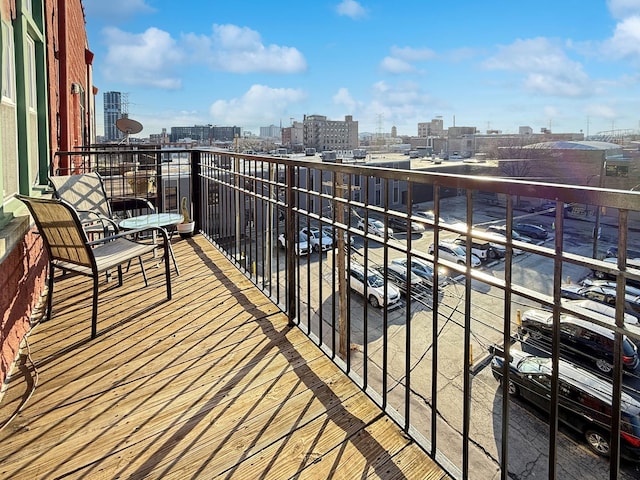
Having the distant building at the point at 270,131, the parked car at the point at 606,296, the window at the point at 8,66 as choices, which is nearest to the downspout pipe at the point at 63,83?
the window at the point at 8,66

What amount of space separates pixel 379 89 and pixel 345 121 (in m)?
26.7

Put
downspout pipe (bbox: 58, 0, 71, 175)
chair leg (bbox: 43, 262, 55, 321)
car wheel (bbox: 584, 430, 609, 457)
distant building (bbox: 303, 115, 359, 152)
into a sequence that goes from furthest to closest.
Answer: distant building (bbox: 303, 115, 359, 152) → downspout pipe (bbox: 58, 0, 71, 175) → car wheel (bbox: 584, 430, 609, 457) → chair leg (bbox: 43, 262, 55, 321)

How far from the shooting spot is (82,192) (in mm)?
3732

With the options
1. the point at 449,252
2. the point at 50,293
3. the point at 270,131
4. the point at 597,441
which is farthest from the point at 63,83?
the point at 270,131

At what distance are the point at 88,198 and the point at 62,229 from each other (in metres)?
1.63

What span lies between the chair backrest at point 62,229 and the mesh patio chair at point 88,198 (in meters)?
0.97

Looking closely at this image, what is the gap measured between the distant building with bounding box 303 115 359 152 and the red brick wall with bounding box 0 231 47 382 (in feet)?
157

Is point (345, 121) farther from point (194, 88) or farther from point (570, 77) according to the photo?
point (570, 77)

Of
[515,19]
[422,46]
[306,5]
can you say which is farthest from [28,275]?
[422,46]

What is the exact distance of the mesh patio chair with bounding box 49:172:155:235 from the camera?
3.47 m

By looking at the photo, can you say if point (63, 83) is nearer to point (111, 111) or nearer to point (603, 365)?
point (603, 365)

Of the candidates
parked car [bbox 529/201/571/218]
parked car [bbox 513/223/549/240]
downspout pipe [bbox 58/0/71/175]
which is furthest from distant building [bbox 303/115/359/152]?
parked car [bbox 529/201/571/218]

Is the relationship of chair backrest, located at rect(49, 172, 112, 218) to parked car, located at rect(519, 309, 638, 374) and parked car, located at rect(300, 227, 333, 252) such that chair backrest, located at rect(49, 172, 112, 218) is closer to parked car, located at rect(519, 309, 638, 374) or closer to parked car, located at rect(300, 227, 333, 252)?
parked car, located at rect(300, 227, 333, 252)

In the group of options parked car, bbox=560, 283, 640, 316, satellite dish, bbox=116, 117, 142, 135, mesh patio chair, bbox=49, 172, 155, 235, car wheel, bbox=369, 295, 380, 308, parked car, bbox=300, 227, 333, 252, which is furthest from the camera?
car wheel, bbox=369, 295, 380, 308
